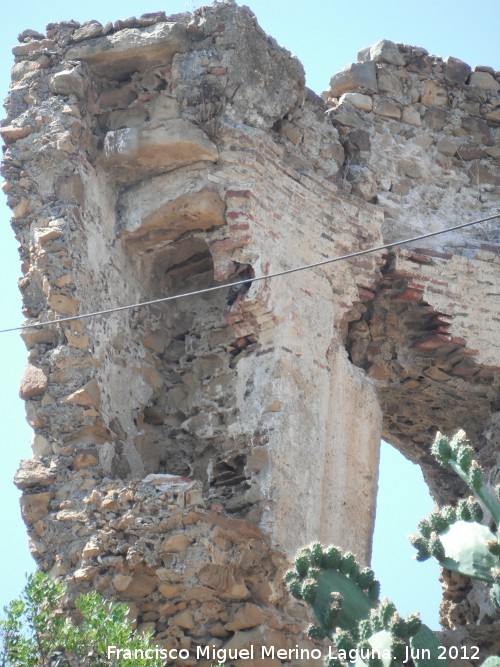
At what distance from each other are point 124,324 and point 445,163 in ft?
9.89

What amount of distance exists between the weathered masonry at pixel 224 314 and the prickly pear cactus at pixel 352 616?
5.14 feet

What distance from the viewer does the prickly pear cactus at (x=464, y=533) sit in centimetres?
Answer: 749

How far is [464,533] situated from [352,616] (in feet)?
2.10

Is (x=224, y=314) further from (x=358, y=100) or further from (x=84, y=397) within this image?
(x=358, y=100)

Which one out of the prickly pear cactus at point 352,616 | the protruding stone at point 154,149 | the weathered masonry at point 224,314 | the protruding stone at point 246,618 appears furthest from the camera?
the protruding stone at point 154,149

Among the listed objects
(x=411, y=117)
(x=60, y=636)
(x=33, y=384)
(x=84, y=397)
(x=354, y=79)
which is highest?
(x=354, y=79)

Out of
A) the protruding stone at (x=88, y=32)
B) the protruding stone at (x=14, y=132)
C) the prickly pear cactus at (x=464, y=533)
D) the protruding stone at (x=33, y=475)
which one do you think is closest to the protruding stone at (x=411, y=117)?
the protruding stone at (x=88, y=32)

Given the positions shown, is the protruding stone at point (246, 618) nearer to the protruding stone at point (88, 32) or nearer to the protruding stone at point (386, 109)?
the protruding stone at point (88, 32)

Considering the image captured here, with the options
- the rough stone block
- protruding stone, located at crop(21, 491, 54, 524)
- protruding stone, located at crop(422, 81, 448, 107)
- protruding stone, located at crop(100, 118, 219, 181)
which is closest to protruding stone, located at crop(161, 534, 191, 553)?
protruding stone, located at crop(21, 491, 54, 524)

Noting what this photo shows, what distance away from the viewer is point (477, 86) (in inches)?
506

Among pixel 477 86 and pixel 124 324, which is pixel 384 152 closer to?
pixel 477 86

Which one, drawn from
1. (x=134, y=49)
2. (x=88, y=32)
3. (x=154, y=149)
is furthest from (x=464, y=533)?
(x=88, y=32)

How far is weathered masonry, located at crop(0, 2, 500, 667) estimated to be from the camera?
9.70 meters

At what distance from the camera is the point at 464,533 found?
7.68m
